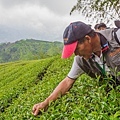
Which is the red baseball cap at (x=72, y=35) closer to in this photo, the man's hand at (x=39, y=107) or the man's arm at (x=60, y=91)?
the man's arm at (x=60, y=91)

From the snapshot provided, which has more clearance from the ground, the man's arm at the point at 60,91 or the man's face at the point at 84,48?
the man's face at the point at 84,48

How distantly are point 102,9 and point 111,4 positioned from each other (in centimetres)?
139

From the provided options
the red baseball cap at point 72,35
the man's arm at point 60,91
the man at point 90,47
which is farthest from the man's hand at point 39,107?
the red baseball cap at point 72,35

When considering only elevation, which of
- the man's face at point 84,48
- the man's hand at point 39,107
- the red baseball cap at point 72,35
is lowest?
the man's hand at point 39,107

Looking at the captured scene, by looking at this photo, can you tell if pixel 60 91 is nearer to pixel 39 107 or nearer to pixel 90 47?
pixel 39 107

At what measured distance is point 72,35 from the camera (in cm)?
354

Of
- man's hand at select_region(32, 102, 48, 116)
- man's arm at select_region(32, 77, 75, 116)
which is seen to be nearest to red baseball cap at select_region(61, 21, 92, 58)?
man's arm at select_region(32, 77, 75, 116)

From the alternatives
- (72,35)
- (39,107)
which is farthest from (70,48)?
(39,107)

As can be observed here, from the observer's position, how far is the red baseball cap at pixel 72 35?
349 cm

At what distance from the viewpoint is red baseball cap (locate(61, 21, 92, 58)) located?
11.5 ft

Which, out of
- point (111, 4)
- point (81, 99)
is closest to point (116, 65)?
point (81, 99)

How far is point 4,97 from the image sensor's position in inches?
503

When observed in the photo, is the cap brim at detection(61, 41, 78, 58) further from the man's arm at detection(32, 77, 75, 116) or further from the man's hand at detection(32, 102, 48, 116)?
the man's hand at detection(32, 102, 48, 116)

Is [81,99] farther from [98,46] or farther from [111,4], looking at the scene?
[111,4]
